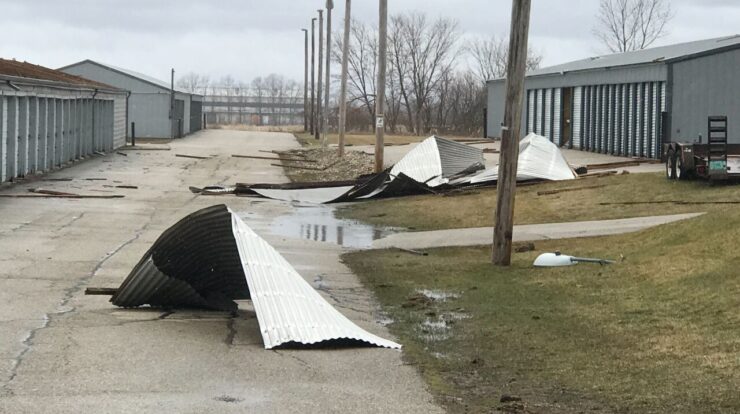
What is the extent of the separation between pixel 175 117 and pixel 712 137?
5282 centimetres

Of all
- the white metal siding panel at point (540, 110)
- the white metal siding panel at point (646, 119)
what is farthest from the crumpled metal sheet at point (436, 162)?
the white metal siding panel at point (540, 110)

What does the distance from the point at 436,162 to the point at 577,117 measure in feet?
57.6

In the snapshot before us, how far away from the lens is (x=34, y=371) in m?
8.06

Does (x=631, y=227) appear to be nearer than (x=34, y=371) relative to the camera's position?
No

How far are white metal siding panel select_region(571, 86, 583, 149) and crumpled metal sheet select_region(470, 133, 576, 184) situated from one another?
52.7ft

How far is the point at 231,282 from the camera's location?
37.4 ft

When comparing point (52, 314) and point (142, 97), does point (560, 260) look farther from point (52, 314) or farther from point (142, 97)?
point (142, 97)

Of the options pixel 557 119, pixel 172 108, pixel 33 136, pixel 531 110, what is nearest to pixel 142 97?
pixel 172 108

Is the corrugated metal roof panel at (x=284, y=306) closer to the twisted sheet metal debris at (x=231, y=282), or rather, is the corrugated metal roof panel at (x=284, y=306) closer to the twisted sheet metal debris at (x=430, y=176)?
the twisted sheet metal debris at (x=231, y=282)

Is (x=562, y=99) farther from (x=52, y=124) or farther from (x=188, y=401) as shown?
(x=188, y=401)

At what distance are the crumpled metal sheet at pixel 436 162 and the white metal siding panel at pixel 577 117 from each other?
1477 centimetres

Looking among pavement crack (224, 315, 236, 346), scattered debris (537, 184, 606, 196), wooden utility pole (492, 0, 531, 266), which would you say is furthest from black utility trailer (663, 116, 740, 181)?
pavement crack (224, 315, 236, 346)

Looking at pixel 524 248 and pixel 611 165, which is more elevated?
pixel 611 165

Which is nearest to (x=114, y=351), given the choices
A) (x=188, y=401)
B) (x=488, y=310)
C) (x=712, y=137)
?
(x=188, y=401)
